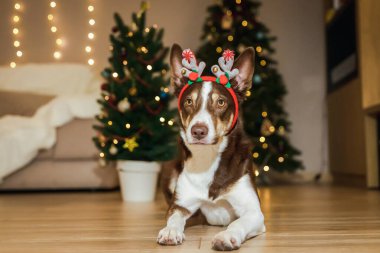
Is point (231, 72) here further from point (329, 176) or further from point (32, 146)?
point (329, 176)

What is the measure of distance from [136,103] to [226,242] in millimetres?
2054

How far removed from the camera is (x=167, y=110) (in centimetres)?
342

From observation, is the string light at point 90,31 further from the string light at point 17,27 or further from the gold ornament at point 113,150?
the gold ornament at point 113,150

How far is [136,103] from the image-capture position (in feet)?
11.0

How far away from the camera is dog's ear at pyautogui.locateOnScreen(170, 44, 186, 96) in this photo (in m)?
1.99

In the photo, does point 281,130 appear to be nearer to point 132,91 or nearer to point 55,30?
point 132,91

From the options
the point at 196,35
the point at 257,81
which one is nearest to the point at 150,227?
the point at 257,81

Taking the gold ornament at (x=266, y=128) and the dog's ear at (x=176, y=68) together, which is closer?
the dog's ear at (x=176, y=68)

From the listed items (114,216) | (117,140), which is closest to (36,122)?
(117,140)

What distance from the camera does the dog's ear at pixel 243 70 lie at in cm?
194

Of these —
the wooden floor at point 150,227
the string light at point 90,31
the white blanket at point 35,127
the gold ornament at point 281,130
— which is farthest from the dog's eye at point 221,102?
the string light at point 90,31

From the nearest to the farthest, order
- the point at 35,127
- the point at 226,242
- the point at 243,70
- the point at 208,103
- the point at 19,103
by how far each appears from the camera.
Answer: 1. the point at 226,242
2. the point at 208,103
3. the point at 243,70
4. the point at 35,127
5. the point at 19,103

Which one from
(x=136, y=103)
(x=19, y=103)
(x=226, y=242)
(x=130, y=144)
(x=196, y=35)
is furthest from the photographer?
(x=196, y=35)

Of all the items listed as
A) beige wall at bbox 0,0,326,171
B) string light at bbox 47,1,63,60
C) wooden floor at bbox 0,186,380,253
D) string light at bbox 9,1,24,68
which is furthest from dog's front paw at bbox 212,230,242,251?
string light at bbox 9,1,24,68
